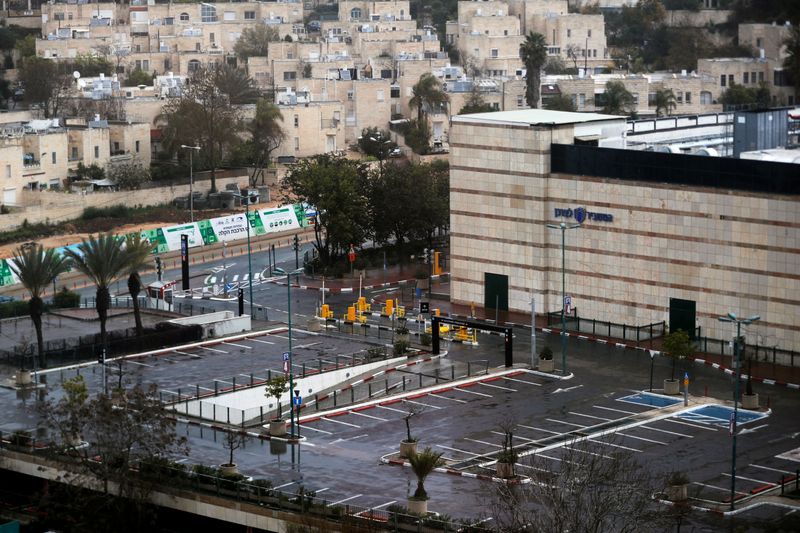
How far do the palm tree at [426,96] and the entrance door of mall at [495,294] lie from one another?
65924 millimetres

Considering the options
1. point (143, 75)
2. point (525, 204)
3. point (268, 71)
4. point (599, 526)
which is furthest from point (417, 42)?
point (599, 526)

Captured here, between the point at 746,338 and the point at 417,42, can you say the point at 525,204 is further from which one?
the point at 417,42

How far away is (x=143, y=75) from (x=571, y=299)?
93.6 m

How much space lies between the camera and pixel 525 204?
9488cm

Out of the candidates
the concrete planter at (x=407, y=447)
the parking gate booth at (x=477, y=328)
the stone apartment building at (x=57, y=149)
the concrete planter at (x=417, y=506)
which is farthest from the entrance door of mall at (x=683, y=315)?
the stone apartment building at (x=57, y=149)

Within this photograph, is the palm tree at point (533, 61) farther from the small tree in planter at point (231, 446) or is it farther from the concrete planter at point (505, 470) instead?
the concrete planter at point (505, 470)

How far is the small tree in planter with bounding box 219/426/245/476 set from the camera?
210ft

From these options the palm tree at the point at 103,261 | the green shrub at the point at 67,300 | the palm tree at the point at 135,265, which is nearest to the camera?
the palm tree at the point at 103,261

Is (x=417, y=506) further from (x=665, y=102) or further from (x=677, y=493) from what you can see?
(x=665, y=102)

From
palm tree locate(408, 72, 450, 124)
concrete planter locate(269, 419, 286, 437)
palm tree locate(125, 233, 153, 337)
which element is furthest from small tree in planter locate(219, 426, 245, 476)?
palm tree locate(408, 72, 450, 124)

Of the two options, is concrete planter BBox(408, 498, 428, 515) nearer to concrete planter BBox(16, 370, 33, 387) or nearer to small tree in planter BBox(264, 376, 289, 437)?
small tree in planter BBox(264, 376, 289, 437)

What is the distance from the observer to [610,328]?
90.8 meters

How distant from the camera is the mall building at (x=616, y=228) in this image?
84.9 meters

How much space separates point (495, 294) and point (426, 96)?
6818 centimetres
